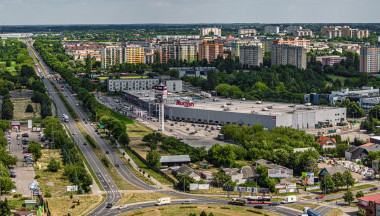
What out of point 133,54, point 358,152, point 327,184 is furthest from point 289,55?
point 327,184

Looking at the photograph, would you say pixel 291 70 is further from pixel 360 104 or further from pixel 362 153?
pixel 362 153

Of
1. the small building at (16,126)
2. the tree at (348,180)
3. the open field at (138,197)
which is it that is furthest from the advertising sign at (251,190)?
the small building at (16,126)

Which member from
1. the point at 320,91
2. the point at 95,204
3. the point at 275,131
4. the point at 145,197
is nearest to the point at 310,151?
the point at 275,131

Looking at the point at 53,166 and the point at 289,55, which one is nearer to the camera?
the point at 53,166

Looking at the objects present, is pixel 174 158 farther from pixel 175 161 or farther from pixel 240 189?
pixel 240 189

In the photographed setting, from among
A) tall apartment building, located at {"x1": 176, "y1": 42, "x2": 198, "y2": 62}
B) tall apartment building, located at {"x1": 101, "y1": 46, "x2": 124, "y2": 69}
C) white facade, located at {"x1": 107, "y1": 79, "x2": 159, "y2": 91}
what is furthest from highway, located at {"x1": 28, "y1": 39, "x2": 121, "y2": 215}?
tall apartment building, located at {"x1": 176, "y1": 42, "x2": 198, "y2": 62}

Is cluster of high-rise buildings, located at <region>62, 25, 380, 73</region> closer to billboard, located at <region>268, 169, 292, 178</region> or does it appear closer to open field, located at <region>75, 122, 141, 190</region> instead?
open field, located at <region>75, 122, 141, 190</region>
